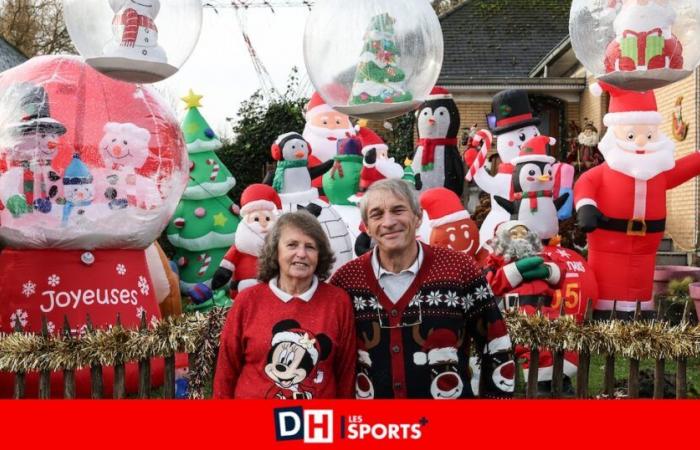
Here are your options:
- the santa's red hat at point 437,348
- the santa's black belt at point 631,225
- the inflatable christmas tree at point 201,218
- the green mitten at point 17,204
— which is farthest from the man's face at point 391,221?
the inflatable christmas tree at point 201,218

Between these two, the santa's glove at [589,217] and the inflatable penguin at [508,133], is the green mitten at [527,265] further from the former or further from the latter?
the inflatable penguin at [508,133]

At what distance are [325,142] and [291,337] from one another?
20.7ft

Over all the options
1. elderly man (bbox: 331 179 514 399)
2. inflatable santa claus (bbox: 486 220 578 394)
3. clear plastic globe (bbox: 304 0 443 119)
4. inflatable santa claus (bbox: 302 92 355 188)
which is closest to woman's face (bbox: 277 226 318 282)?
elderly man (bbox: 331 179 514 399)

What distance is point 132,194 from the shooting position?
→ 6051mm

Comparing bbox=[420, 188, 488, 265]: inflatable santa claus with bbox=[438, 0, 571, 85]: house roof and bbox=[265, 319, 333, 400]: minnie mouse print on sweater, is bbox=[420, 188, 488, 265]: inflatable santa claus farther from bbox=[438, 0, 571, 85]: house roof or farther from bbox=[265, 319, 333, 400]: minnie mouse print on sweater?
bbox=[438, 0, 571, 85]: house roof

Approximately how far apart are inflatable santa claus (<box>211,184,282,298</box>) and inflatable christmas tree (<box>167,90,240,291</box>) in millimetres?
2067

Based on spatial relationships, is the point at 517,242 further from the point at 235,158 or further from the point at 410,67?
the point at 235,158

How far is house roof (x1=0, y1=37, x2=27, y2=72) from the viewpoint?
15442mm

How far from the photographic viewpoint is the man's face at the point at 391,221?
2.95 metres

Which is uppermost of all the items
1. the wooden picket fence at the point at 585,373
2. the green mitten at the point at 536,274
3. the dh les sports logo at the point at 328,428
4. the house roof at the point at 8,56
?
the house roof at the point at 8,56

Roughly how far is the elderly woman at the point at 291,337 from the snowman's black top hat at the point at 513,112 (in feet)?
18.4

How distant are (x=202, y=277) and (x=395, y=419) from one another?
292 inches

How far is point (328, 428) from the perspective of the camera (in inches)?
109

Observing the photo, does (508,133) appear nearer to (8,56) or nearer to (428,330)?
(428,330)
